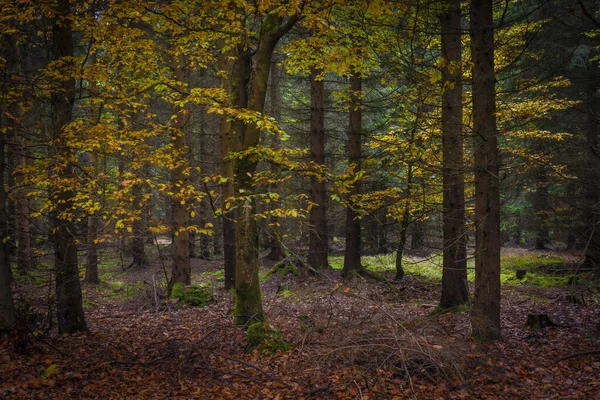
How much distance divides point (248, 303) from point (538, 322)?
6.03 metres

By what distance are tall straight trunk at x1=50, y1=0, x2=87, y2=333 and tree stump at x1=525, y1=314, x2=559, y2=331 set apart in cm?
941

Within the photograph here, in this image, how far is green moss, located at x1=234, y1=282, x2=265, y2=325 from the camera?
8180 mm

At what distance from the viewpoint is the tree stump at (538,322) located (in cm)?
833

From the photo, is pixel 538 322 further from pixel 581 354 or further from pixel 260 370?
pixel 260 370

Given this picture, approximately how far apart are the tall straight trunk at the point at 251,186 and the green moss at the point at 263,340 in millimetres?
328

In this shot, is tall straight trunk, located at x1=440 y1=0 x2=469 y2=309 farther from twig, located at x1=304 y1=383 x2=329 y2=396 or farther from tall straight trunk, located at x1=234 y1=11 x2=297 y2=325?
twig, located at x1=304 y1=383 x2=329 y2=396

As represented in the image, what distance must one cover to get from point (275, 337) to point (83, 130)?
17.8ft

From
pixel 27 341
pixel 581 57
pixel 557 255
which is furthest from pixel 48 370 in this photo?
pixel 557 255

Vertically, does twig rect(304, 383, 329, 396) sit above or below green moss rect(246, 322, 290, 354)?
below

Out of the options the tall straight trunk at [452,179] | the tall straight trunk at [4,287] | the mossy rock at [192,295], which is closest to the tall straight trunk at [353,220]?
the tall straight trunk at [452,179]

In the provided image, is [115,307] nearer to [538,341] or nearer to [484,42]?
[538,341]

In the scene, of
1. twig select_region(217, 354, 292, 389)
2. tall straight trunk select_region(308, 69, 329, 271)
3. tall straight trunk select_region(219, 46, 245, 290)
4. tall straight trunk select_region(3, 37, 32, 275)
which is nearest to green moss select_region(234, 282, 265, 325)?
twig select_region(217, 354, 292, 389)

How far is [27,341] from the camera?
6.83m

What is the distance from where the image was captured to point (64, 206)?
8.05 metres
